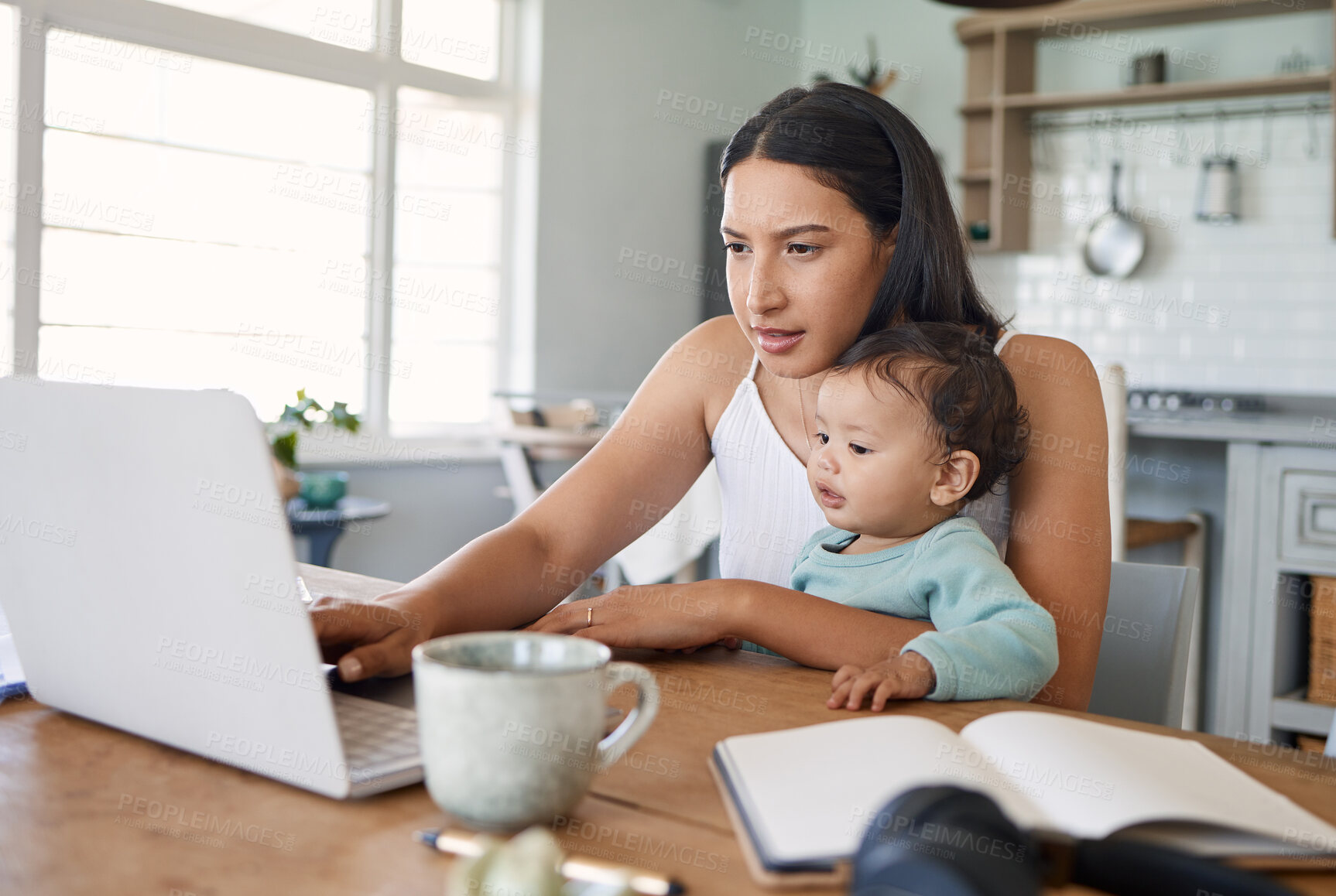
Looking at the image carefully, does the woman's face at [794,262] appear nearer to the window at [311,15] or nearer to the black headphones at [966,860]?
the black headphones at [966,860]

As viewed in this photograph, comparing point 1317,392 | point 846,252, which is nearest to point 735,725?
point 846,252

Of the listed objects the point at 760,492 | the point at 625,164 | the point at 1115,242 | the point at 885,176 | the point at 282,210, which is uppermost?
the point at 625,164

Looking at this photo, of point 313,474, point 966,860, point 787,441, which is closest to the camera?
point 966,860

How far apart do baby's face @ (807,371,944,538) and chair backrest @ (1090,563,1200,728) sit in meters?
0.29

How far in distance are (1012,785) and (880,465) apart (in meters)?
0.49

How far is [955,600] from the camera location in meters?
0.95

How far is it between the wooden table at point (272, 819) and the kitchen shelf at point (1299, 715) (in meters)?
2.18

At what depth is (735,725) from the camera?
2.46ft

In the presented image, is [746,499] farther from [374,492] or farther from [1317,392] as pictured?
[1317,392]

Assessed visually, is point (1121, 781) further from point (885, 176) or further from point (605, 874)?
point (885, 176)

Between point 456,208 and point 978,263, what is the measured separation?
2.41 meters

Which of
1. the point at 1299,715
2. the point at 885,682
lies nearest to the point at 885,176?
the point at 885,682

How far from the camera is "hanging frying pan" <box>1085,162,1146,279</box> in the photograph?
4.67 meters

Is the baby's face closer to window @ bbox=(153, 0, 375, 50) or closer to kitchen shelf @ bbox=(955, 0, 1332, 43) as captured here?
window @ bbox=(153, 0, 375, 50)
